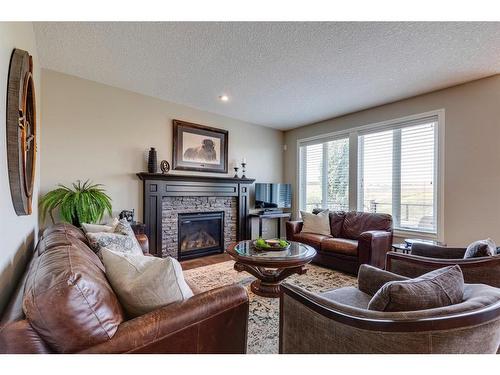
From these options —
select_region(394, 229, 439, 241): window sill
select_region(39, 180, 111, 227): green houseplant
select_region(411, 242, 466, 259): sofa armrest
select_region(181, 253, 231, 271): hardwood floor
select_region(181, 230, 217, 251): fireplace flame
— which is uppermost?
select_region(39, 180, 111, 227): green houseplant

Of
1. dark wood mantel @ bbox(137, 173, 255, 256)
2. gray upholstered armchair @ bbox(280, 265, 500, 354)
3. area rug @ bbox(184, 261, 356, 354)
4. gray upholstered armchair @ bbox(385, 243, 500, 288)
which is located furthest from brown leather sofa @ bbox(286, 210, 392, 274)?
gray upholstered armchair @ bbox(280, 265, 500, 354)

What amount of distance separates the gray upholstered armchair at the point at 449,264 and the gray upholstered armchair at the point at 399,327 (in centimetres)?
71

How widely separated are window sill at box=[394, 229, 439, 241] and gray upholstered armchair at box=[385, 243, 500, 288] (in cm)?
141

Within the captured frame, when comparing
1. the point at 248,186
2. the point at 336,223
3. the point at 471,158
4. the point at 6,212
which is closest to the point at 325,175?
the point at 336,223

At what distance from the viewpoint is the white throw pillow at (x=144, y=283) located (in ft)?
3.62

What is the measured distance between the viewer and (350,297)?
1652 millimetres

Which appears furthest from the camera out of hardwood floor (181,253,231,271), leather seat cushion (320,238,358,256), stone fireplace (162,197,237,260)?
stone fireplace (162,197,237,260)

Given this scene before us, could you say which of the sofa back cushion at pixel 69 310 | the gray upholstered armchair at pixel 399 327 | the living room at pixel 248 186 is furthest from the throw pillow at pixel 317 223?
the sofa back cushion at pixel 69 310

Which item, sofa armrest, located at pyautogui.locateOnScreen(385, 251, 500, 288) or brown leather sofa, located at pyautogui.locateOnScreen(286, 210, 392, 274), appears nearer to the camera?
sofa armrest, located at pyautogui.locateOnScreen(385, 251, 500, 288)

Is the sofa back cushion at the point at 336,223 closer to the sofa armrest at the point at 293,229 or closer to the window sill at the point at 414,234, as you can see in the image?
the sofa armrest at the point at 293,229

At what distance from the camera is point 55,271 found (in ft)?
3.03

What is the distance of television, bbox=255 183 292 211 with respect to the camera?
496 centimetres

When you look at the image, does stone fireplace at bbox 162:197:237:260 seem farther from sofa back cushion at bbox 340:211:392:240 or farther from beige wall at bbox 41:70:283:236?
sofa back cushion at bbox 340:211:392:240
